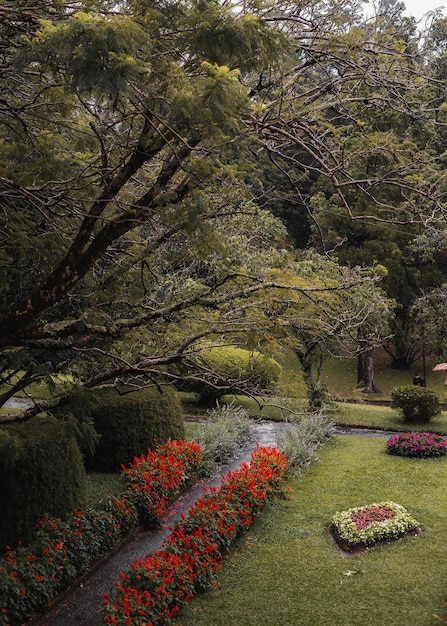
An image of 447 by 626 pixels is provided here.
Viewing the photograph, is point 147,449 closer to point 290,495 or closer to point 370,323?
point 290,495

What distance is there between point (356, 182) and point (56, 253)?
275 cm

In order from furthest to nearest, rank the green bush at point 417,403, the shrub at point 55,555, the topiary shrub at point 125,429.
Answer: the green bush at point 417,403 → the topiary shrub at point 125,429 → the shrub at point 55,555

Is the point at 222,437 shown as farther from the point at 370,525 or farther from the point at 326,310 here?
the point at 326,310

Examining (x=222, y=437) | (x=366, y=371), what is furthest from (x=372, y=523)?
(x=366, y=371)

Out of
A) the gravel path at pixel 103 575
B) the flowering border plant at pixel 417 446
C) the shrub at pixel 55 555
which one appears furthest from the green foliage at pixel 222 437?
the shrub at pixel 55 555

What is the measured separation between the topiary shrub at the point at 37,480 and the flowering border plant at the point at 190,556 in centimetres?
136

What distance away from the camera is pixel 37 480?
26.7ft

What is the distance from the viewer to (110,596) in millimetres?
7273

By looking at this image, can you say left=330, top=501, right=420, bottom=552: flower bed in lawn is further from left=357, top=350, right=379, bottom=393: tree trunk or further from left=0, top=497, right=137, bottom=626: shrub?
left=357, top=350, right=379, bottom=393: tree trunk

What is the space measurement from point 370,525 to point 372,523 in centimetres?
6

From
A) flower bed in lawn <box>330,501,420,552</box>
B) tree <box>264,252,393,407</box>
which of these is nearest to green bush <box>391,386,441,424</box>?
tree <box>264,252,393,407</box>

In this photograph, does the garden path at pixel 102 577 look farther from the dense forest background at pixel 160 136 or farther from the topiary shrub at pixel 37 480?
the dense forest background at pixel 160 136

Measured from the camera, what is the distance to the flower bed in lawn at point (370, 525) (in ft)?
28.4

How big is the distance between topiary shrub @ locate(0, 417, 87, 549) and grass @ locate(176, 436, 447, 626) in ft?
7.42
